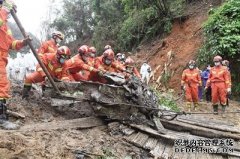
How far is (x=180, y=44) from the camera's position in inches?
830

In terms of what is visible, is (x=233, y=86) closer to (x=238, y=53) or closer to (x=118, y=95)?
(x=238, y=53)

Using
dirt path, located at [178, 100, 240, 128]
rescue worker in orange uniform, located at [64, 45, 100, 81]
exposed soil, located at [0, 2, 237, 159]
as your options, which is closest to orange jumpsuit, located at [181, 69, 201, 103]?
dirt path, located at [178, 100, 240, 128]

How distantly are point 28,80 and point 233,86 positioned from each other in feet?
32.9

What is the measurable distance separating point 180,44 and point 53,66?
44.0 feet

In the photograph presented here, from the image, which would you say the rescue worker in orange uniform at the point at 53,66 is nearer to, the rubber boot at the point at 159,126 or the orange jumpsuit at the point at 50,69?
the orange jumpsuit at the point at 50,69

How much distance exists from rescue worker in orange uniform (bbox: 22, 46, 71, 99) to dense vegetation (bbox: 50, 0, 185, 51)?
1405 centimetres

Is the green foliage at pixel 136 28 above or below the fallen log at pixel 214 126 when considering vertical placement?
above

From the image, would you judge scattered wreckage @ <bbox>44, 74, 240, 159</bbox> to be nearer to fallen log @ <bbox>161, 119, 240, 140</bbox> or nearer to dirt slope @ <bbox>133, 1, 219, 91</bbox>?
fallen log @ <bbox>161, 119, 240, 140</bbox>

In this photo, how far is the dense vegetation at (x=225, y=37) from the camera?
16031 millimetres

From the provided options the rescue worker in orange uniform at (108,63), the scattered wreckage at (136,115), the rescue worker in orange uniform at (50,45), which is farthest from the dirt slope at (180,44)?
the scattered wreckage at (136,115)

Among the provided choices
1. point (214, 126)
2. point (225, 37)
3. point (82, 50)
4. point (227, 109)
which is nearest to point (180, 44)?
point (225, 37)

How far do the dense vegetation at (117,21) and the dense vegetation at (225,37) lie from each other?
5054 millimetres

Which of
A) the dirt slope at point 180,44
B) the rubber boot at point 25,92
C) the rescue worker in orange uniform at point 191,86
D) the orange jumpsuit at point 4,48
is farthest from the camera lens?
the dirt slope at point 180,44

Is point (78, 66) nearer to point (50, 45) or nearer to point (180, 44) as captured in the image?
point (50, 45)
